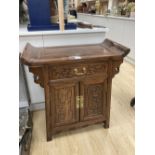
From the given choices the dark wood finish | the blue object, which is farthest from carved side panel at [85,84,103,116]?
the blue object

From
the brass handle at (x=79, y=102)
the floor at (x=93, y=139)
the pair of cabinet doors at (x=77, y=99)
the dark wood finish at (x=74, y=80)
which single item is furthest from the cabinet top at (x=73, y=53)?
the floor at (x=93, y=139)

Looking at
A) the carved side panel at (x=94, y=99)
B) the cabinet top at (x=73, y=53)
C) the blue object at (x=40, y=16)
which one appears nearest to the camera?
the cabinet top at (x=73, y=53)

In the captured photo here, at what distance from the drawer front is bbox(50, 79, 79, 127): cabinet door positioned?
2.0 inches

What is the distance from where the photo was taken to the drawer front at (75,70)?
4.92 ft

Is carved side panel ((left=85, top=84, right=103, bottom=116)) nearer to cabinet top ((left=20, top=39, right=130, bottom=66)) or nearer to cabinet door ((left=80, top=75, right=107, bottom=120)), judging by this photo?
cabinet door ((left=80, top=75, right=107, bottom=120))

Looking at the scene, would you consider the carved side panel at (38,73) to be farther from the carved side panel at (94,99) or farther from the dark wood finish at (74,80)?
the carved side panel at (94,99)

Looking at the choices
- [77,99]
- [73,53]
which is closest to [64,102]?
[77,99]

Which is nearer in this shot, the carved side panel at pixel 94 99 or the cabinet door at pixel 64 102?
the cabinet door at pixel 64 102

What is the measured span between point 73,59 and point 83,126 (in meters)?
0.67
